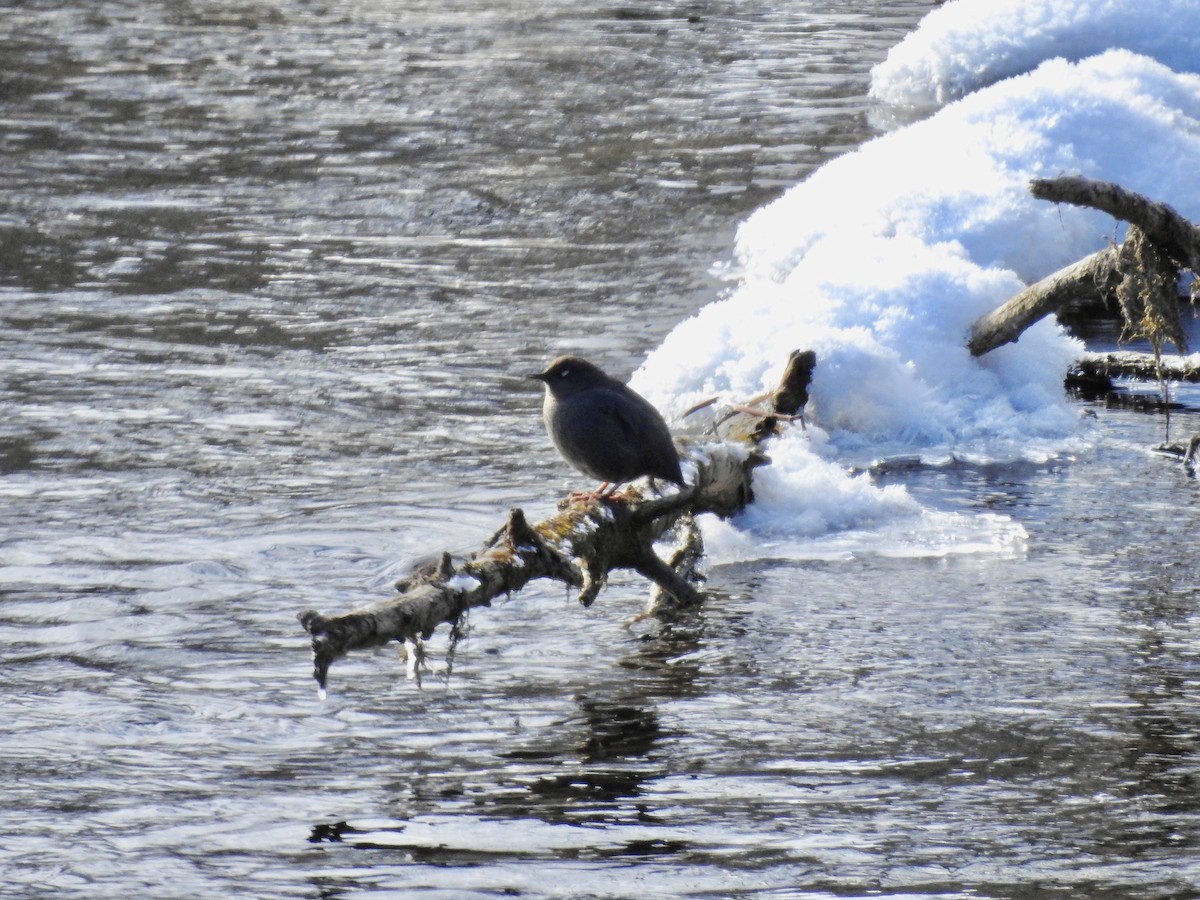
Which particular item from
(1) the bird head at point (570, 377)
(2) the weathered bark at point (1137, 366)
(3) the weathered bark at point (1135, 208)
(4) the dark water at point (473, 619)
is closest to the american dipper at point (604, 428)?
(1) the bird head at point (570, 377)

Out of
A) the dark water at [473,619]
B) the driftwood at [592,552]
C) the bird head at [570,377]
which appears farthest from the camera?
the bird head at [570,377]

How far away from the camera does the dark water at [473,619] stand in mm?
5781

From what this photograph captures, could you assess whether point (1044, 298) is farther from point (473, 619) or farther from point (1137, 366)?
point (473, 619)

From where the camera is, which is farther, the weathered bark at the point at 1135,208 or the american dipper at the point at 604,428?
the weathered bark at the point at 1135,208

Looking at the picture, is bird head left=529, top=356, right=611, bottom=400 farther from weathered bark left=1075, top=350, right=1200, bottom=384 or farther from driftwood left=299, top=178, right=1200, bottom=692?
weathered bark left=1075, top=350, right=1200, bottom=384

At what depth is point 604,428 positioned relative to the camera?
23.8ft

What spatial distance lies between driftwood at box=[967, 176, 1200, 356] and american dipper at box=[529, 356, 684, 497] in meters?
2.11

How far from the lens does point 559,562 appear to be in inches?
263

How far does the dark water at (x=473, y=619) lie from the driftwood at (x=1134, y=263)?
0.87m

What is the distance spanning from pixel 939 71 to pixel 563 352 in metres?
9.04

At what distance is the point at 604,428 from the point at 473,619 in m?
1.21

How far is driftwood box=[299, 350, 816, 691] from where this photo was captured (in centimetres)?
568

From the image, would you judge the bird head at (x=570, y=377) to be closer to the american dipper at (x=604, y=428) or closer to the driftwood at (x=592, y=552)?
the american dipper at (x=604, y=428)

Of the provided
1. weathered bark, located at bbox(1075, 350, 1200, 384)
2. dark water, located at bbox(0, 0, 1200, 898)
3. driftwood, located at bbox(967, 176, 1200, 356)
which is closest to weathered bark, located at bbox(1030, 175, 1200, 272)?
driftwood, located at bbox(967, 176, 1200, 356)
